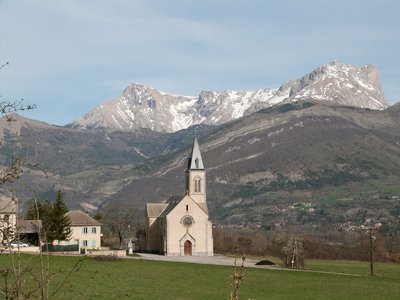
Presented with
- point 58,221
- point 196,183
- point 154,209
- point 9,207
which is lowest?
point 9,207

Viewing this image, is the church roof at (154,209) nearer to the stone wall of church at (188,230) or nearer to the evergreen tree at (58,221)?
the stone wall of church at (188,230)

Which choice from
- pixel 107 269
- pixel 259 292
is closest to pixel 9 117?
pixel 259 292

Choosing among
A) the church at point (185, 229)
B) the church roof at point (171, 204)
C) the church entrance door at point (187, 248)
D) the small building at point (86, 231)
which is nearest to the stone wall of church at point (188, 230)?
the church at point (185, 229)

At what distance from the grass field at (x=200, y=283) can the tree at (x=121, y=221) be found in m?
47.3

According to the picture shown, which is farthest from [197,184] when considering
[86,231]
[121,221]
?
[86,231]

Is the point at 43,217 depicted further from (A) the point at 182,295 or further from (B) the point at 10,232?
(B) the point at 10,232

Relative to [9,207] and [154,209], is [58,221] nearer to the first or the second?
[154,209]

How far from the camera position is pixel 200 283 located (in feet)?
170

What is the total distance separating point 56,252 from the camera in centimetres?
7575

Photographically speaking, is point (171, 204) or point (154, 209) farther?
point (154, 209)

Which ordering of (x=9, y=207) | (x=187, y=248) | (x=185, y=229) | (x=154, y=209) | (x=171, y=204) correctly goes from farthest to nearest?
(x=154, y=209) < (x=171, y=204) < (x=187, y=248) < (x=185, y=229) < (x=9, y=207)

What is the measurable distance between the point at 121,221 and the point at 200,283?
63.7m

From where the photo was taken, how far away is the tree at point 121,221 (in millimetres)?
114000

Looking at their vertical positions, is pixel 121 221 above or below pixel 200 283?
above
